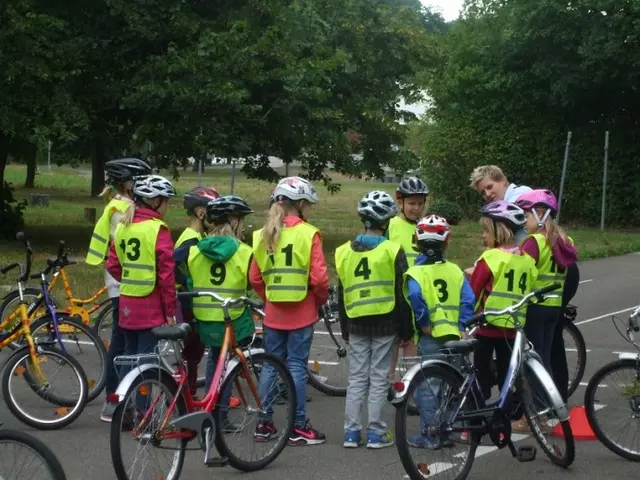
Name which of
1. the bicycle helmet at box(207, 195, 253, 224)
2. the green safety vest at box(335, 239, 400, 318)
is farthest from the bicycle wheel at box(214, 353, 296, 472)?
the bicycle helmet at box(207, 195, 253, 224)

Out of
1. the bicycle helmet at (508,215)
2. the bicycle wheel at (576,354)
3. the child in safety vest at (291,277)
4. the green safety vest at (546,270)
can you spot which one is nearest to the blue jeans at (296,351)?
the child in safety vest at (291,277)

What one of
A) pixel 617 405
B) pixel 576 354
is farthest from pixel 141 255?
pixel 576 354

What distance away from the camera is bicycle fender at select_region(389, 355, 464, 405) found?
22.4 ft

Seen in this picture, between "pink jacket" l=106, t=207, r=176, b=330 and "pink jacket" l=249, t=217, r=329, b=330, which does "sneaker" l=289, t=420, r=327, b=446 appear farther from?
"pink jacket" l=106, t=207, r=176, b=330

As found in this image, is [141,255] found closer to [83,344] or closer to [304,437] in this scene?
[304,437]

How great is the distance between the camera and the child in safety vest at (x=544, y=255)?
8.31m

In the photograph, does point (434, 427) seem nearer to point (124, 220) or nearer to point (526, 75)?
point (124, 220)

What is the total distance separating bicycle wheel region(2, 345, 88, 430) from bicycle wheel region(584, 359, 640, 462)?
3.69 meters

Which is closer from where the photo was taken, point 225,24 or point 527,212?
point 527,212

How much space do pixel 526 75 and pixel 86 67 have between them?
16180mm

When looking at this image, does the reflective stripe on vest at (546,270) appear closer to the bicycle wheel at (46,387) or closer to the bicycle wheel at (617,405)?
the bicycle wheel at (617,405)

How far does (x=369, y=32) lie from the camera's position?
30094mm

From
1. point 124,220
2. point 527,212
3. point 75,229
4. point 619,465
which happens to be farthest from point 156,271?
point 75,229

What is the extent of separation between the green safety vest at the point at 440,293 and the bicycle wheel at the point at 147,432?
1.76m
